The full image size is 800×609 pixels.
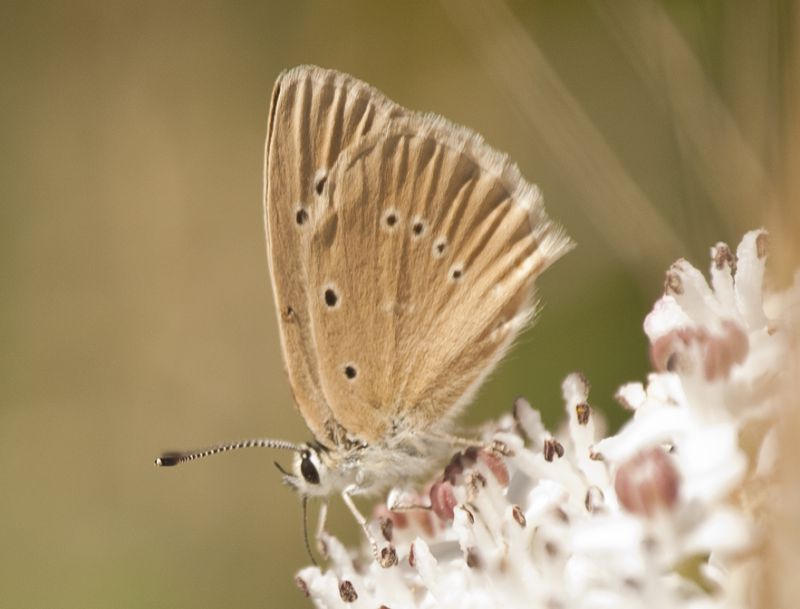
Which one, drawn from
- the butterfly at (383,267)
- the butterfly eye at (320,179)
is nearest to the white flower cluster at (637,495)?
the butterfly at (383,267)

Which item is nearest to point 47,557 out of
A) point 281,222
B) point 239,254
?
point 239,254

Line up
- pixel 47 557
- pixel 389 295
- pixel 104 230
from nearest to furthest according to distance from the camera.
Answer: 1. pixel 389 295
2. pixel 47 557
3. pixel 104 230

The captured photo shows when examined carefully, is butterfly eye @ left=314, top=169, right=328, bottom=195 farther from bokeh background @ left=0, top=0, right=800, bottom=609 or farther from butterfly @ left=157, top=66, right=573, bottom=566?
bokeh background @ left=0, top=0, right=800, bottom=609

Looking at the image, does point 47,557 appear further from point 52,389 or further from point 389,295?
point 389,295

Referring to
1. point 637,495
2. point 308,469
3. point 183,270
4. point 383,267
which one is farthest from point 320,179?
point 183,270

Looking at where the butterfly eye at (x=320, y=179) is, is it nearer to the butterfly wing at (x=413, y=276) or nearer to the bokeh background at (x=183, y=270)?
the butterfly wing at (x=413, y=276)

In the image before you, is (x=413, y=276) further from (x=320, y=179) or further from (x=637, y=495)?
(x=637, y=495)
